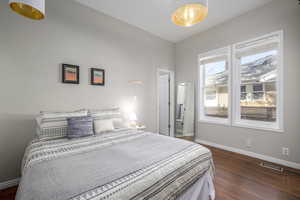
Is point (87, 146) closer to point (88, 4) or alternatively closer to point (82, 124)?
point (82, 124)

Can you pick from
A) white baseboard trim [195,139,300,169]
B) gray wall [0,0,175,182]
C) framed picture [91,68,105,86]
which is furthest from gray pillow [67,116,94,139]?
white baseboard trim [195,139,300,169]

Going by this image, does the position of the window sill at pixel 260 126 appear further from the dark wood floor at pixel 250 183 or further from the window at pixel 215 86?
the dark wood floor at pixel 250 183

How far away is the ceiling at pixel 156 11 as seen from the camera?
2531mm

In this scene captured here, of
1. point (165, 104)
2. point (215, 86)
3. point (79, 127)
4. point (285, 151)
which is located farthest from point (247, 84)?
point (79, 127)

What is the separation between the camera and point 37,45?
2090 mm

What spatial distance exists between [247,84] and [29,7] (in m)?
3.83

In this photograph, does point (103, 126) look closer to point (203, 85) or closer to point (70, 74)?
point (70, 74)

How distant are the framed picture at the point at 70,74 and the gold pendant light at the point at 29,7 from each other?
107 cm

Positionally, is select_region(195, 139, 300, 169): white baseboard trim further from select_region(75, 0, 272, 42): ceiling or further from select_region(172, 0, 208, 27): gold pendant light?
select_region(75, 0, 272, 42): ceiling

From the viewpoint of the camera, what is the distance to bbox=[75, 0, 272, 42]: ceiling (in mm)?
2531

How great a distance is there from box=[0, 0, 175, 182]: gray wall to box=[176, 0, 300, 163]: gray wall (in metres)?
2.00

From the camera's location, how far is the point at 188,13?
1713 millimetres

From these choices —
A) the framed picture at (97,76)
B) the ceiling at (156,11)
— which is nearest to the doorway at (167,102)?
the ceiling at (156,11)

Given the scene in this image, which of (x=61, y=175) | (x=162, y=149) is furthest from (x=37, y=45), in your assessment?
(x=162, y=149)
